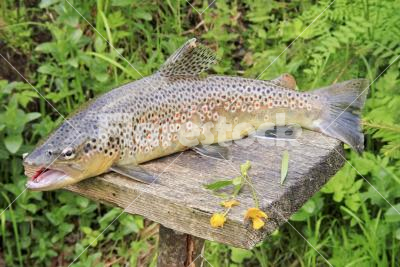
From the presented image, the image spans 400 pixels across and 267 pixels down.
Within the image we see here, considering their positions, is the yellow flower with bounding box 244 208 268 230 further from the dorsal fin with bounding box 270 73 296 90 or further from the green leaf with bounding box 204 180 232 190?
the dorsal fin with bounding box 270 73 296 90

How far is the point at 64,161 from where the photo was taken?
99.9 inches

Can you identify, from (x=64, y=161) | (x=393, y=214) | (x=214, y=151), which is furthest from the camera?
(x=393, y=214)

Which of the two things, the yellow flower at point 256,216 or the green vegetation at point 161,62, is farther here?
the green vegetation at point 161,62

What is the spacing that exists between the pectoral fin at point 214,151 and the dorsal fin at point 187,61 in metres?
0.31

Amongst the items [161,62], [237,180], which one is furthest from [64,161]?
[161,62]

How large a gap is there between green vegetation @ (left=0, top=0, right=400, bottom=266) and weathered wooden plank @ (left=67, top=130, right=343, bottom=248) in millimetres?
1027

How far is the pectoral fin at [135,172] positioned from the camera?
250 cm

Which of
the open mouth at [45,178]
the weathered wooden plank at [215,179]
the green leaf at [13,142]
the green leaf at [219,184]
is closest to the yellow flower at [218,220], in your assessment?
the weathered wooden plank at [215,179]

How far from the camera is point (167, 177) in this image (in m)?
2.55

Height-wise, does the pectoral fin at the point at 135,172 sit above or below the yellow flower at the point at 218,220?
above

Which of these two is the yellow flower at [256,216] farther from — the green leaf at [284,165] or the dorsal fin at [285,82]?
the dorsal fin at [285,82]

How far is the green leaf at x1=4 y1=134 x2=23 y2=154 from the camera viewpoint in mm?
4211

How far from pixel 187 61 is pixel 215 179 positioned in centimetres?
56

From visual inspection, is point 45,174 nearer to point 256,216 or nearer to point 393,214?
point 256,216
